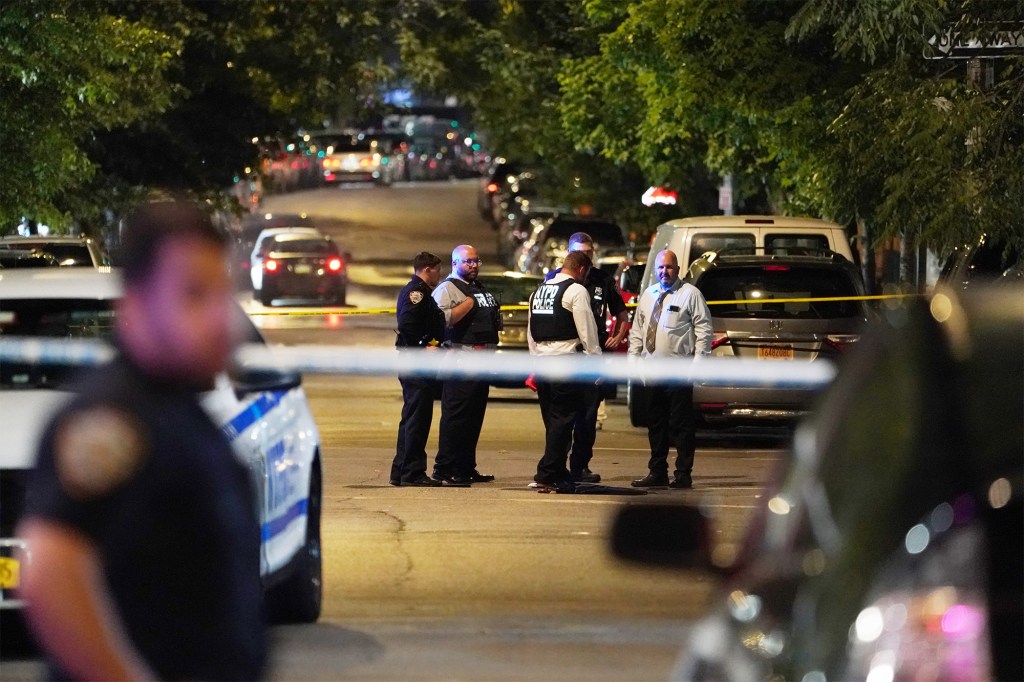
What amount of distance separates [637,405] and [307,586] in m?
9.97

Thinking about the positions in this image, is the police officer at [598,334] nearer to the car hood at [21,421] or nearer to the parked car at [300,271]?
the car hood at [21,421]

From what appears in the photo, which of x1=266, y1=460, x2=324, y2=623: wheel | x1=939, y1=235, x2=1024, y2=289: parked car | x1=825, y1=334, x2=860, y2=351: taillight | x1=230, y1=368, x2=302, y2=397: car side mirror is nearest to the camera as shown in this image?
x1=230, y1=368, x2=302, y2=397: car side mirror

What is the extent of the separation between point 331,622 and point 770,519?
16.2ft

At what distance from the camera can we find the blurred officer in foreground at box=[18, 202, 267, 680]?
11.8ft

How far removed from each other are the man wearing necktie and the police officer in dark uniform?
0.41m

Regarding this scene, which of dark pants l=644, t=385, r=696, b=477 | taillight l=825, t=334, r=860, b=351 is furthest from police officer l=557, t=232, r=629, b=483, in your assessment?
taillight l=825, t=334, r=860, b=351

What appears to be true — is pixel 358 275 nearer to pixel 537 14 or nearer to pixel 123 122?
pixel 537 14

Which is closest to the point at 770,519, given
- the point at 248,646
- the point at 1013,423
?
the point at 1013,423

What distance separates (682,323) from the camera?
569 inches

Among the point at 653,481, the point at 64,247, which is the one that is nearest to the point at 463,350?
the point at 653,481

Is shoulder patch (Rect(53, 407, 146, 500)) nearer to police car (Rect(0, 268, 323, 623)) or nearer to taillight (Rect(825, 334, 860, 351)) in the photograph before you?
police car (Rect(0, 268, 323, 623))

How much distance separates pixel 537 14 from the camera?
3919 centimetres

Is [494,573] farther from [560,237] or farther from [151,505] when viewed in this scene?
[560,237]

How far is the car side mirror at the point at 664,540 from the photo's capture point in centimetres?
426
